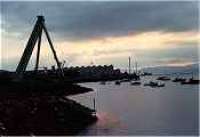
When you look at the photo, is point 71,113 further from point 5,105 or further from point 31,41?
point 31,41

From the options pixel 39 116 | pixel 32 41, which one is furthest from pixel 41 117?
pixel 32 41

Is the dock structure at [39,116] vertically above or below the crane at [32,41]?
below

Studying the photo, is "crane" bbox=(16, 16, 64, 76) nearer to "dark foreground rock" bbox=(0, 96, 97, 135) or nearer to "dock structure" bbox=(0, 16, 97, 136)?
"dock structure" bbox=(0, 16, 97, 136)

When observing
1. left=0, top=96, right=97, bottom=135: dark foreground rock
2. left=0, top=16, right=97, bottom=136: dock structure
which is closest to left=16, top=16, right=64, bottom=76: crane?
left=0, top=16, right=97, bottom=136: dock structure

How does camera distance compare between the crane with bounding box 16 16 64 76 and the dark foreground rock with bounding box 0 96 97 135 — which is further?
the crane with bounding box 16 16 64 76

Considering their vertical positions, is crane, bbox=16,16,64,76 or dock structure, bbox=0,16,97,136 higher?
crane, bbox=16,16,64,76

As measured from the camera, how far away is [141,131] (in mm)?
40719

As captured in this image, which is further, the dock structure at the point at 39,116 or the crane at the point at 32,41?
the crane at the point at 32,41

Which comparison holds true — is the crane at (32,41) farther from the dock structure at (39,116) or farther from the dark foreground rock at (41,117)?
the dark foreground rock at (41,117)

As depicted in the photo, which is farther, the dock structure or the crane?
the crane

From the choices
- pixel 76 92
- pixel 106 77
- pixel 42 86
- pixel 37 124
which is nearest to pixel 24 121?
pixel 37 124

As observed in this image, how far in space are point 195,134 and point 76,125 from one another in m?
10.5

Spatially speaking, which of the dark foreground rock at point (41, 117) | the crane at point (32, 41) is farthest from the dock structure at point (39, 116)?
the crane at point (32, 41)

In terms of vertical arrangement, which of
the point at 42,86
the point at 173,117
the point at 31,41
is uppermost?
the point at 31,41
